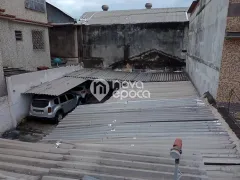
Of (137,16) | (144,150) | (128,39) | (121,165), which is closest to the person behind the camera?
(121,165)

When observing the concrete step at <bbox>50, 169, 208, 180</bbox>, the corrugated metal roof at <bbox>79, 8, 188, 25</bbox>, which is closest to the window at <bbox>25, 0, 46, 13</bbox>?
the corrugated metal roof at <bbox>79, 8, 188, 25</bbox>

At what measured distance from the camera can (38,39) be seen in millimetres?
13367

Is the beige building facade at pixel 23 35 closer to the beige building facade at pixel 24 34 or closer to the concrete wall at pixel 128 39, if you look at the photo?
the beige building facade at pixel 24 34

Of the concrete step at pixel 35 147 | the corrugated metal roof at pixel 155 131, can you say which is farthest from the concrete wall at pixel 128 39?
the concrete step at pixel 35 147

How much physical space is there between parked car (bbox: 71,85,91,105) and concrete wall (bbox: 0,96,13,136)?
4.19m

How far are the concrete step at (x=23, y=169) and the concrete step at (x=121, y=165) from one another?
0.94 feet

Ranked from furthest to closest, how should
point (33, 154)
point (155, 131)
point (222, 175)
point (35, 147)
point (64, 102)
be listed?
1. point (64, 102)
2. point (155, 131)
3. point (35, 147)
4. point (33, 154)
5. point (222, 175)

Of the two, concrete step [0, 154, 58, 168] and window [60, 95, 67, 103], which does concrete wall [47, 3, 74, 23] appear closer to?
window [60, 95, 67, 103]

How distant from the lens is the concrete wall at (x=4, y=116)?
29.5 ft

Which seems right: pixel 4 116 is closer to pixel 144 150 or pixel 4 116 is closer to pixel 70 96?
pixel 70 96

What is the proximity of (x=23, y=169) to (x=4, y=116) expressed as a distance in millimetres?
7019

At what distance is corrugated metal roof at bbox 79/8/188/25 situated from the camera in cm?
1633

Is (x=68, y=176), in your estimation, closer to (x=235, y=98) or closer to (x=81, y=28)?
(x=235, y=98)

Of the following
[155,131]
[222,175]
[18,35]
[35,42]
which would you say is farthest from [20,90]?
[222,175]
